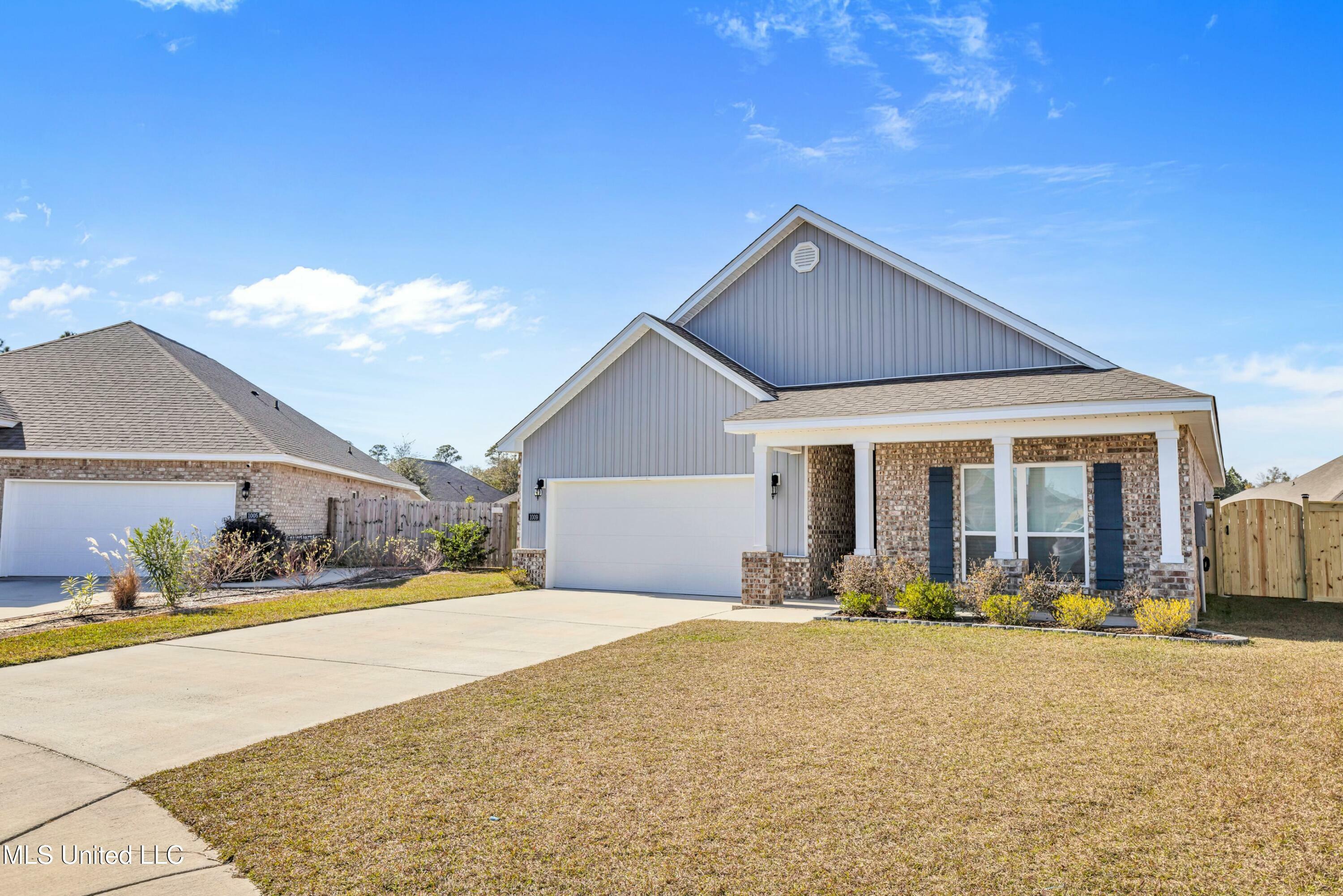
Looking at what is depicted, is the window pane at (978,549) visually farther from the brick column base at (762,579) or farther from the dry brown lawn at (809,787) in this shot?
the dry brown lawn at (809,787)

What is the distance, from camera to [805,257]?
17641 millimetres

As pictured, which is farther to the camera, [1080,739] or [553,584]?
[553,584]

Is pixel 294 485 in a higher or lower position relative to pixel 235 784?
higher

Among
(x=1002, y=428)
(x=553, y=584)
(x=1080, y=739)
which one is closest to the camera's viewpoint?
(x=1080, y=739)

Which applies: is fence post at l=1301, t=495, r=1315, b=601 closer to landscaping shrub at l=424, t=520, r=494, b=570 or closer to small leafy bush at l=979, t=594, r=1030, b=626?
small leafy bush at l=979, t=594, r=1030, b=626

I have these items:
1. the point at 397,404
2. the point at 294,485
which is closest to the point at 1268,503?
the point at 294,485

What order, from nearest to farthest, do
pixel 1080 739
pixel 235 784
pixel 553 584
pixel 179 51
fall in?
pixel 235 784
pixel 1080 739
pixel 179 51
pixel 553 584

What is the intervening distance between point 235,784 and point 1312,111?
1636 cm

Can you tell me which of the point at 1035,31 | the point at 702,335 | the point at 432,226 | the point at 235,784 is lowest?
the point at 235,784

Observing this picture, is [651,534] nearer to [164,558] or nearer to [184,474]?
[164,558]

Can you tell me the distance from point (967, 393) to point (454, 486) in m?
35.6

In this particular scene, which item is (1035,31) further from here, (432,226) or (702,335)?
(432,226)

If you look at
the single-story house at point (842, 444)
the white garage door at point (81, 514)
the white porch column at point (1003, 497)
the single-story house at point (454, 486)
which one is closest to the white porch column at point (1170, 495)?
the single-story house at point (842, 444)

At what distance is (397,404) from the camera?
135ft
